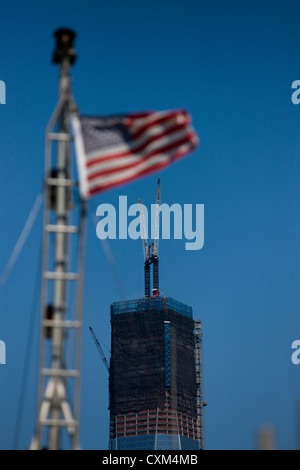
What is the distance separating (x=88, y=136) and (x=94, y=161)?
44.2 inches

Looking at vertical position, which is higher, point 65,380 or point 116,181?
Answer: point 116,181

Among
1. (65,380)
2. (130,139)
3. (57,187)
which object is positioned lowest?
(65,380)

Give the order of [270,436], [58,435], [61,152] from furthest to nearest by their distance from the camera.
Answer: [61,152], [58,435], [270,436]

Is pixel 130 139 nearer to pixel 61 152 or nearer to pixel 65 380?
pixel 61 152

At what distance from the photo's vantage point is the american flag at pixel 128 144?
43.7 meters

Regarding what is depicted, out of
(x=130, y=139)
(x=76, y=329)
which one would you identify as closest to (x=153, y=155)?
(x=130, y=139)

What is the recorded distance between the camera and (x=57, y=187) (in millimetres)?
42094

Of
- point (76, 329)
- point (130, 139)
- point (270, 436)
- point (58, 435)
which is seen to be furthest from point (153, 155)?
point (270, 436)

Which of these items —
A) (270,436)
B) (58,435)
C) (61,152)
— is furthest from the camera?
(61,152)

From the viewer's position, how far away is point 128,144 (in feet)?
145

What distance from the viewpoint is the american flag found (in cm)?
4372
